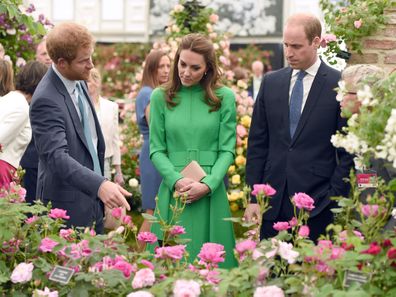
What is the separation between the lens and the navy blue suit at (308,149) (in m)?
4.27

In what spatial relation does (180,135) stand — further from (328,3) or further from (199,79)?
(328,3)

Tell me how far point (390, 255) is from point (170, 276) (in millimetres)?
712

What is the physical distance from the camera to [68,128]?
3.95 m

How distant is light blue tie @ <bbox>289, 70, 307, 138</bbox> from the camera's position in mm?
4320

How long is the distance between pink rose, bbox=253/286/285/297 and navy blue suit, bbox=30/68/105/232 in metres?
1.35

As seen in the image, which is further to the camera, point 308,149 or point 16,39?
point 16,39

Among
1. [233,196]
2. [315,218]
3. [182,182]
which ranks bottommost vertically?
[233,196]

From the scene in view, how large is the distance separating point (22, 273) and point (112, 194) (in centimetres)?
80

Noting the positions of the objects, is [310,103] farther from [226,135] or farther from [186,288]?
[186,288]

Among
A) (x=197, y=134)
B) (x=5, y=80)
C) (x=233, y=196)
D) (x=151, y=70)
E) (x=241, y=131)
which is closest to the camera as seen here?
(x=197, y=134)

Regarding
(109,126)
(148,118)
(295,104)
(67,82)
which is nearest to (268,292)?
(67,82)

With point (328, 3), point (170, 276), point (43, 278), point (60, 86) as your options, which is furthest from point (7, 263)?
point (328, 3)

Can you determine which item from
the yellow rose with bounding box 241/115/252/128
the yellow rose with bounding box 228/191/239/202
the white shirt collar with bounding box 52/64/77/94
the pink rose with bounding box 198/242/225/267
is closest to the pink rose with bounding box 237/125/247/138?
the yellow rose with bounding box 241/115/252/128

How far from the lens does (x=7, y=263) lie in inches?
119
